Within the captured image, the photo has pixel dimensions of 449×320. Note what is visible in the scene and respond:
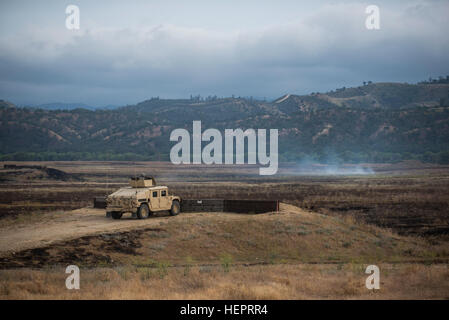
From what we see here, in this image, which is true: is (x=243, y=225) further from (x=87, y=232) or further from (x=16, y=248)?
(x=16, y=248)

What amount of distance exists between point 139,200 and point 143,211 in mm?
971

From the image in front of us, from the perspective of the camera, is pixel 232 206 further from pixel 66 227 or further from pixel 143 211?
pixel 66 227

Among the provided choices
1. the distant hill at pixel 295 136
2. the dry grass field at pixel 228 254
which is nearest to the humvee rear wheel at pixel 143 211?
the dry grass field at pixel 228 254

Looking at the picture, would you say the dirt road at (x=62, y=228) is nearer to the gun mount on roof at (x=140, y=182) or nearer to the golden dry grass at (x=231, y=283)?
the gun mount on roof at (x=140, y=182)

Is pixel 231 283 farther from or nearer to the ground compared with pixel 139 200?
nearer to the ground

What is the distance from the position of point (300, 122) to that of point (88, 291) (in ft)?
529

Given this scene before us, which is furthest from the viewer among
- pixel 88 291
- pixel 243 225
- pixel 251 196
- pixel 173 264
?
pixel 251 196

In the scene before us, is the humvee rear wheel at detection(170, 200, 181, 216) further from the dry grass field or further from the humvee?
the dry grass field

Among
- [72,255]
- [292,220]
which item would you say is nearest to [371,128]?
[292,220]

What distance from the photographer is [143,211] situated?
105ft

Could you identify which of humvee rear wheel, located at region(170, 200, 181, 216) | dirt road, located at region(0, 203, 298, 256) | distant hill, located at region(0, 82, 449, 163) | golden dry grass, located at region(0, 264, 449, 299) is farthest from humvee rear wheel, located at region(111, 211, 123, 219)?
distant hill, located at region(0, 82, 449, 163)

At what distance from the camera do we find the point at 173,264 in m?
23.5

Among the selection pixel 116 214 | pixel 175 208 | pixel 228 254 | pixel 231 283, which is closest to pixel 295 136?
pixel 175 208

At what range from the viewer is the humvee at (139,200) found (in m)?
31.0
